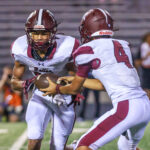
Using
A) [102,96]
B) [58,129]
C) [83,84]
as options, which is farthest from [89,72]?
[102,96]

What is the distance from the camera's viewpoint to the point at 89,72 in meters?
3.30

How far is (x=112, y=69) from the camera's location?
3152 mm

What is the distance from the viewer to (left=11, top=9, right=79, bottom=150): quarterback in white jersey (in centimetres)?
375

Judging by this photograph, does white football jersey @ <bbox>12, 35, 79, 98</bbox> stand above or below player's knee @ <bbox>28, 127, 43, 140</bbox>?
above

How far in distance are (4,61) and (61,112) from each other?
8264 mm

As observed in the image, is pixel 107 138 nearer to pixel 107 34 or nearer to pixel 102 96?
pixel 107 34

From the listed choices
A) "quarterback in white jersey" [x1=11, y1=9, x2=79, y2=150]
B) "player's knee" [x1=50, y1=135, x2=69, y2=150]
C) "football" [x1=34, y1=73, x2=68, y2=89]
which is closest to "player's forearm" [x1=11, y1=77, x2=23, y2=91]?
"quarterback in white jersey" [x1=11, y1=9, x2=79, y2=150]

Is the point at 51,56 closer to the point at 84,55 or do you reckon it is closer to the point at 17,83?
the point at 17,83

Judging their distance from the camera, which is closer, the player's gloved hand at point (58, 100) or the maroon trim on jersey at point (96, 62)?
the maroon trim on jersey at point (96, 62)

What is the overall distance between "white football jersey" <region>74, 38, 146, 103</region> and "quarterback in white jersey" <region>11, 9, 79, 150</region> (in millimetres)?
638

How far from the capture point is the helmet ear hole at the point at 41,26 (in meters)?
3.73

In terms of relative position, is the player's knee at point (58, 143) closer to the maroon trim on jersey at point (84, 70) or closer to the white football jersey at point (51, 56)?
the white football jersey at point (51, 56)

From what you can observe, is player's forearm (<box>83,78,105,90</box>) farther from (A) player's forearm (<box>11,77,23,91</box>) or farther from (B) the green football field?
(B) the green football field

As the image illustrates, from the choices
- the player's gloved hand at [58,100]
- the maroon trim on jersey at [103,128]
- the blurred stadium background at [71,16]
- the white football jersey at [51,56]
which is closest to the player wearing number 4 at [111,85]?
the maroon trim on jersey at [103,128]
